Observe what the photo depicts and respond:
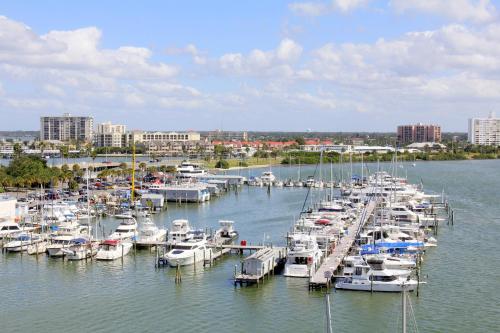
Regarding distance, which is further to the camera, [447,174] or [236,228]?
[447,174]

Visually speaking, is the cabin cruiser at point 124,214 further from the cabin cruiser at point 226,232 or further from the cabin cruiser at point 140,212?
the cabin cruiser at point 226,232

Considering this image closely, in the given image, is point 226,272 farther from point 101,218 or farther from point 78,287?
point 101,218

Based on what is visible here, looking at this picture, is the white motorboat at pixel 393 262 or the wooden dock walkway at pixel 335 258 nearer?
the wooden dock walkway at pixel 335 258

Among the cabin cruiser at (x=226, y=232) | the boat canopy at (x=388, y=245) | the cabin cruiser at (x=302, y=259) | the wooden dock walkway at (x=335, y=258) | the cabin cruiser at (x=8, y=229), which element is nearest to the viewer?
the wooden dock walkway at (x=335, y=258)

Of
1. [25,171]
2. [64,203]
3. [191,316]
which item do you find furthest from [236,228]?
[25,171]

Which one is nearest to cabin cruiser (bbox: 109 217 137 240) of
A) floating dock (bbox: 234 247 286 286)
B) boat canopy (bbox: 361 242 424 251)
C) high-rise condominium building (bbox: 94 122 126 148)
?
floating dock (bbox: 234 247 286 286)

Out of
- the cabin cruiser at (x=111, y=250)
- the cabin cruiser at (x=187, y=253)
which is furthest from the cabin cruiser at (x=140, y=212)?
the cabin cruiser at (x=187, y=253)
